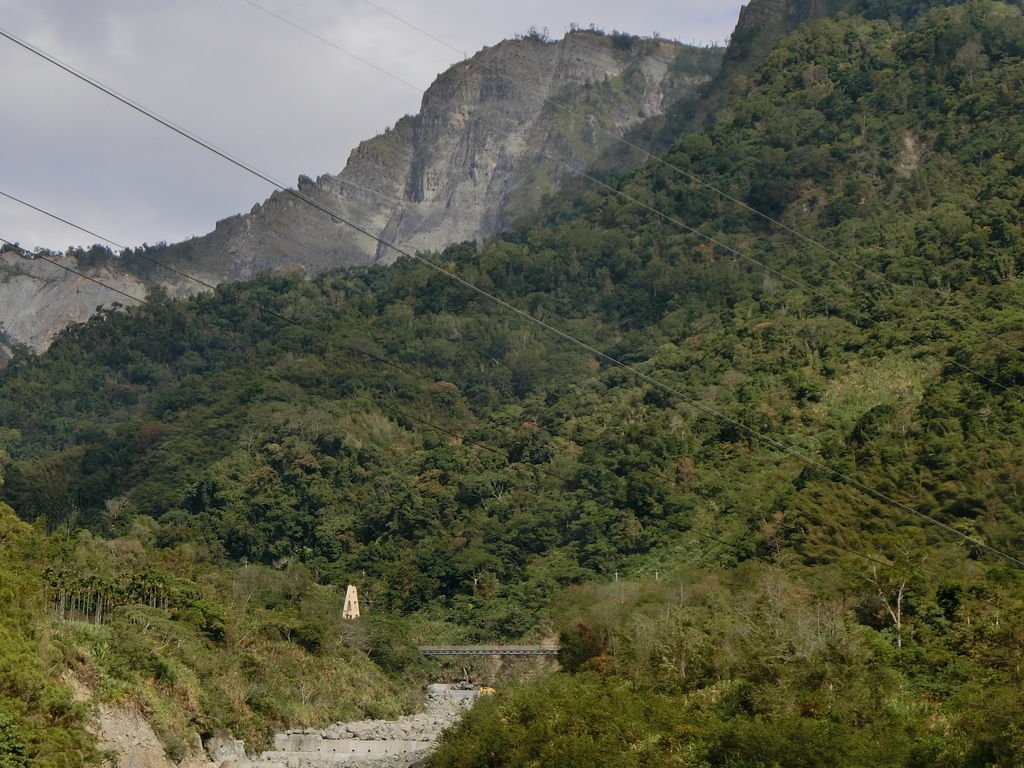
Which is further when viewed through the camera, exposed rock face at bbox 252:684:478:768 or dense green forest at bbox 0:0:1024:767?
exposed rock face at bbox 252:684:478:768

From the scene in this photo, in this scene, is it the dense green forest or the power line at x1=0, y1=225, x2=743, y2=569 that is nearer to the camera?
the dense green forest

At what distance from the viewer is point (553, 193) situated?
649 feet

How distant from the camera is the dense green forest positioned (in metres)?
43.5

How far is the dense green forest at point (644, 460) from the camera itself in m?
43.5

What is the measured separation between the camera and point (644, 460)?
84938 mm

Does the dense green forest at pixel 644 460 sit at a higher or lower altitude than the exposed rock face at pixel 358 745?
higher

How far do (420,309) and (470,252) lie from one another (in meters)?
14.8

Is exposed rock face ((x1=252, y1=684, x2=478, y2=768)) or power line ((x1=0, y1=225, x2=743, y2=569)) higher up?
power line ((x1=0, y1=225, x2=743, y2=569))

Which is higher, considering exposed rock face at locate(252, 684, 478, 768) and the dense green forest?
the dense green forest

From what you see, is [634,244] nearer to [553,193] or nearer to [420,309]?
[420,309]

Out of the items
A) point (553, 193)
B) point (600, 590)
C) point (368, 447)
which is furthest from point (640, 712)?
point (553, 193)

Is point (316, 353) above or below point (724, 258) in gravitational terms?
below

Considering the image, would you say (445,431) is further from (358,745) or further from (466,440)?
(358,745)

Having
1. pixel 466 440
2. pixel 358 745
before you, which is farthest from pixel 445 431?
pixel 358 745
